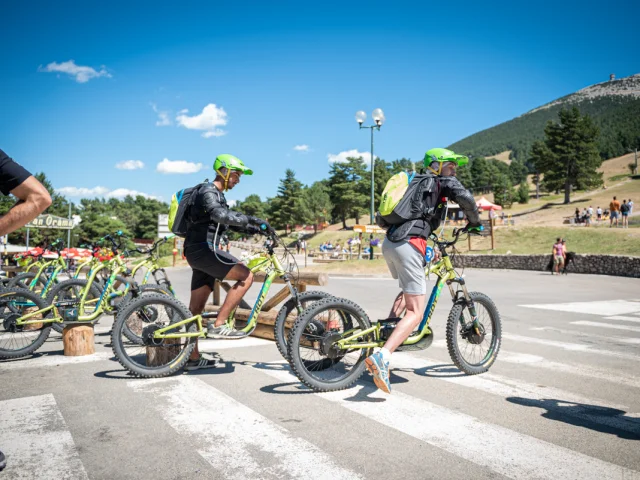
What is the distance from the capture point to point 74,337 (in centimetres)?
605

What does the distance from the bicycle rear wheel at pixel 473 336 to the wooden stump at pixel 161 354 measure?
9.01ft

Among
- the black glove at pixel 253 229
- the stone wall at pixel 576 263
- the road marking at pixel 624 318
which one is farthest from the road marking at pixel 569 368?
the stone wall at pixel 576 263

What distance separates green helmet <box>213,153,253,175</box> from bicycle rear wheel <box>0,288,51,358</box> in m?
3.03

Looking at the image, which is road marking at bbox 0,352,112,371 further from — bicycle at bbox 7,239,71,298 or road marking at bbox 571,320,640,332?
road marking at bbox 571,320,640,332

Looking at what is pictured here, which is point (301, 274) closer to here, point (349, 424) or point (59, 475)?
point (349, 424)

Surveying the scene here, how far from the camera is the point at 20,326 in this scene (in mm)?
6062

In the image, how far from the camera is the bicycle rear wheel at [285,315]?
4.95 metres

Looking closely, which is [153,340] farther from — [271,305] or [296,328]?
[271,305]

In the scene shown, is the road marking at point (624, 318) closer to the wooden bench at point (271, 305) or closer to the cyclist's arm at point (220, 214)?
the wooden bench at point (271, 305)

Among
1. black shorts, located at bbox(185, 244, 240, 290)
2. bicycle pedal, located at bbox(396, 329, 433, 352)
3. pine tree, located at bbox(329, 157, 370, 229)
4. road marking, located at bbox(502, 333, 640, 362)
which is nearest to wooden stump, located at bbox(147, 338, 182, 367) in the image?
black shorts, located at bbox(185, 244, 240, 290)

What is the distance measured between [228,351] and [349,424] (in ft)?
10.2

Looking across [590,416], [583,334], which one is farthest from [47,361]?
[583,334]

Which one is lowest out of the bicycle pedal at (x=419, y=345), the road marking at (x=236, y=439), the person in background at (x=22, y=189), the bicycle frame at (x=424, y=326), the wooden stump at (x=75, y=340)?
the road marking at (x=236, y=439)

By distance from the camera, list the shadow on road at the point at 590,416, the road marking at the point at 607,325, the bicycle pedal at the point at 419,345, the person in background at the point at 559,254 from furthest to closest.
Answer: the person in background at the point at 559,254, the road marking at the point at 607,325, the bicycle pedal at the point at 419,345, the shadow on road at the point at 590,416
